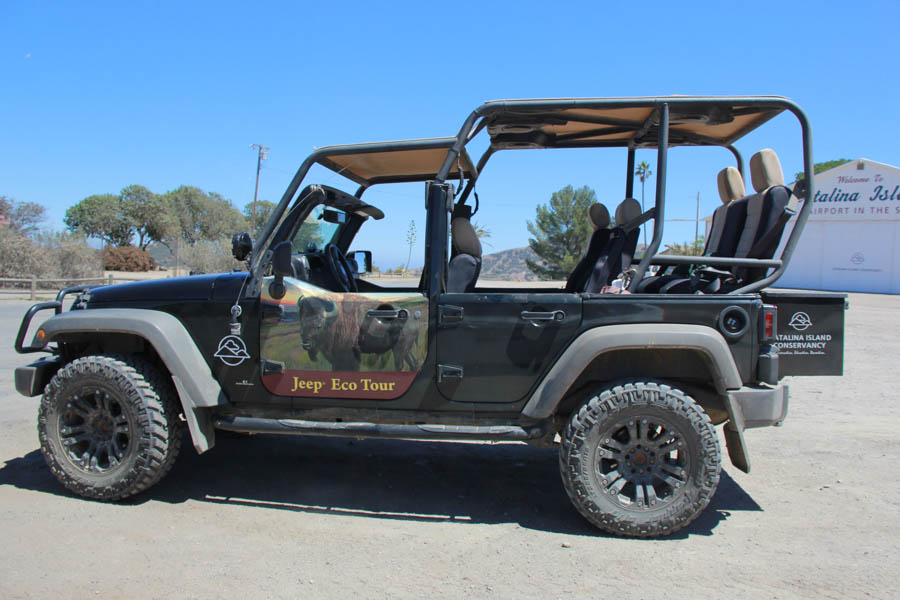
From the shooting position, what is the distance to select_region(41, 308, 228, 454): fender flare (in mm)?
3648

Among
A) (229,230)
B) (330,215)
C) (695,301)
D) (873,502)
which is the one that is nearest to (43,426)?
(330,215)

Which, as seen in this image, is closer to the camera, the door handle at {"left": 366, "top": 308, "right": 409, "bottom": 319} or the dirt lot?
the dirt lot

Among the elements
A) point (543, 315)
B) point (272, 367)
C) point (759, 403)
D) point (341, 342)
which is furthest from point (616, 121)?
point (272, 367)

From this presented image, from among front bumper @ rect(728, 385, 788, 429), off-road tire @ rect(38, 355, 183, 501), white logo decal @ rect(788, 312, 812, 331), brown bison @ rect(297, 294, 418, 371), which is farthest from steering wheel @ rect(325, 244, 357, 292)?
white logo decal @ rect(788, 312, 812, 331)

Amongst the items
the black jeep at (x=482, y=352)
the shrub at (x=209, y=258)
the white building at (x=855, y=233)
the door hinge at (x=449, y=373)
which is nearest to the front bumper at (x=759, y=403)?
the black jeep at (x=482, y=352)

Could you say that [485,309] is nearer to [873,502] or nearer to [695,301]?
[695,301]

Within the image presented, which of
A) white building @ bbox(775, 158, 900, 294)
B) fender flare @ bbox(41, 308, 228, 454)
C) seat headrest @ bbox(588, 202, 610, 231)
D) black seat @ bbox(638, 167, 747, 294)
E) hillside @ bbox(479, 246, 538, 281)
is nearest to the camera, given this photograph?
fender flare @ bbox(41, 308, 228, 454)

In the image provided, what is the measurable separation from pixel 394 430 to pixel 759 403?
2.08 metres

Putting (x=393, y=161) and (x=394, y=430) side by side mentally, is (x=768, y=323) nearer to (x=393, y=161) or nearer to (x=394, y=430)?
(x=394, y=430)

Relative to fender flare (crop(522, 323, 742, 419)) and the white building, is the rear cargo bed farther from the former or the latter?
the white building

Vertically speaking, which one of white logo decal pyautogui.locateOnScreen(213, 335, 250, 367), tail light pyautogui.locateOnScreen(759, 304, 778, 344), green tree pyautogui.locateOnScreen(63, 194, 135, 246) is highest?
green tree pyautogui.locateOnScreen(63, 194, 135, 246)

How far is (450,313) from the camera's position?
3.53m

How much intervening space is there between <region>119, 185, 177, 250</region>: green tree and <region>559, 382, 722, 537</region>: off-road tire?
58437mm

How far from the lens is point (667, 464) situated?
11.2 feet
